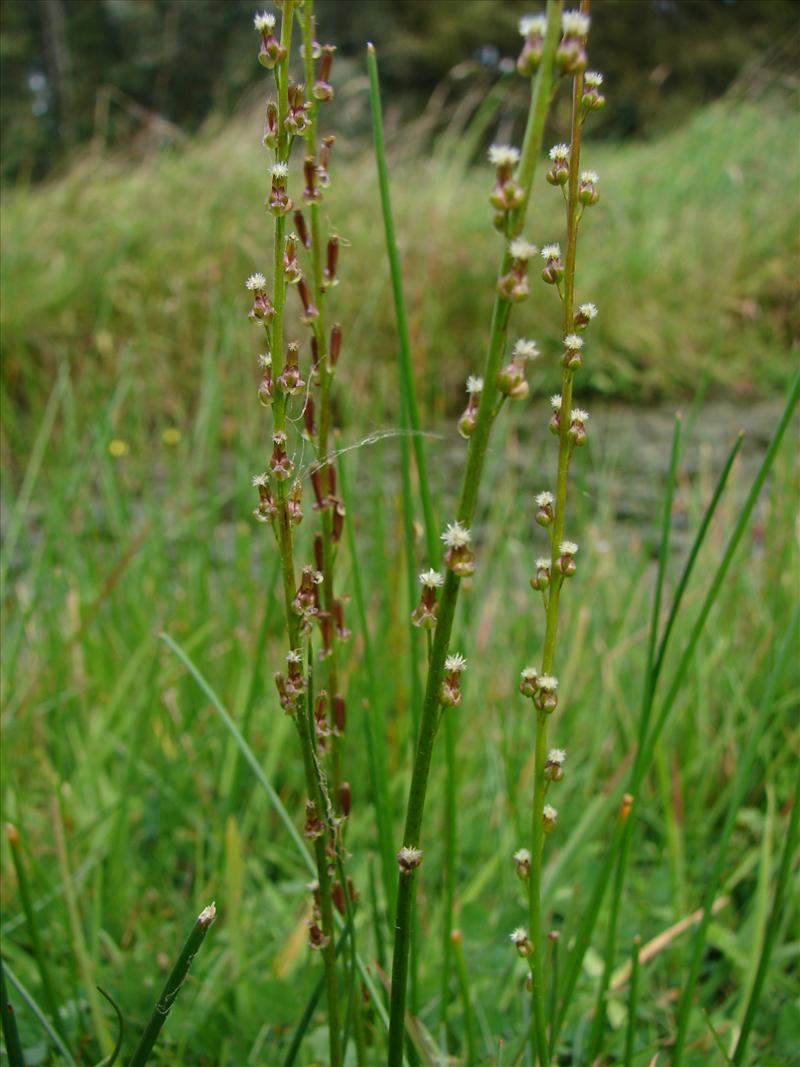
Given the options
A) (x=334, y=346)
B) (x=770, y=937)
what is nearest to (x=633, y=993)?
(x=770, y=937)

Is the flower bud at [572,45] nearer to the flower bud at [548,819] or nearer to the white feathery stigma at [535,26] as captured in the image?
the white feathery stigma at [535,26]

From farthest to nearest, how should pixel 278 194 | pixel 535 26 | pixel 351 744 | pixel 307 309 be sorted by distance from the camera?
1. pixel 351 744
2. pixel 307 309
3. pixel 278 194
4. pixel 535 26

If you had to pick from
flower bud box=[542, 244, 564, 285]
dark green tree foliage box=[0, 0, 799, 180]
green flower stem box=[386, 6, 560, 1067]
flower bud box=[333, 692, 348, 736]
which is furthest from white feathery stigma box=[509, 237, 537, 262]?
dark green tree foliage box=[0, 0, 799, 180]

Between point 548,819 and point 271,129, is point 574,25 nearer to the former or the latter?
point 271,129

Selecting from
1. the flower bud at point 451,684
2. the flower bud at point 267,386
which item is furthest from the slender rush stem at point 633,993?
the flower bud at point 267,386

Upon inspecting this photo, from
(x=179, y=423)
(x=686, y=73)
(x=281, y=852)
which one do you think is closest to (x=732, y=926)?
(x=281, y=852)

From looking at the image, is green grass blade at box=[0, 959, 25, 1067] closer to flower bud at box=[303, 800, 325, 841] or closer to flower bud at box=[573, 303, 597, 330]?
flower bud at box=[303, 800, 325, 841]
